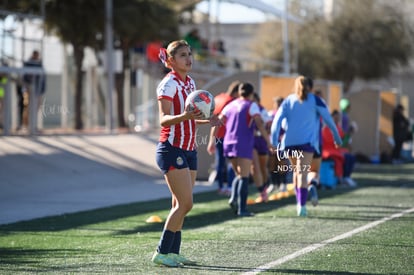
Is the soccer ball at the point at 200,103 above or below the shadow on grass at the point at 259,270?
above

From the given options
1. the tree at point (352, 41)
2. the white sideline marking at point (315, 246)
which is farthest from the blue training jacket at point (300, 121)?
the tree at point (352, 41)

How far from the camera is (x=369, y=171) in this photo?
25312 mm

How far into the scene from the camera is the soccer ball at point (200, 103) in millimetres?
7945

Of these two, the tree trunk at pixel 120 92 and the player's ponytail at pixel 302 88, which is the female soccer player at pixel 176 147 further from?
the tree trunk at pixel 120 92

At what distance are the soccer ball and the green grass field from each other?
1.44 meters

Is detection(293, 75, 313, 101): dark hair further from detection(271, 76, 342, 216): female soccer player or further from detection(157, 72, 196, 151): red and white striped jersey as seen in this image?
detection(157, 72, 196, 151): red and white striped jersey

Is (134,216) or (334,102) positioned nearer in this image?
(134,216)

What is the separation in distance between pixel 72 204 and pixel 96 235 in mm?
4281

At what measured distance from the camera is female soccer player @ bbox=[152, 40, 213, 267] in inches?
329

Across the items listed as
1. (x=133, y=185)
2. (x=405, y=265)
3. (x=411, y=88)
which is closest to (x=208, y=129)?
(x=133, y=185)

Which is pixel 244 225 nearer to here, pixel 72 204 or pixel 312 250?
pixel 312 250

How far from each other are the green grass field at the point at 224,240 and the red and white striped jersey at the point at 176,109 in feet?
3.87

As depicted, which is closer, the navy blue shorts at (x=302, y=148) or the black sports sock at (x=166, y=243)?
the black sports sock at (x=166, y=243)

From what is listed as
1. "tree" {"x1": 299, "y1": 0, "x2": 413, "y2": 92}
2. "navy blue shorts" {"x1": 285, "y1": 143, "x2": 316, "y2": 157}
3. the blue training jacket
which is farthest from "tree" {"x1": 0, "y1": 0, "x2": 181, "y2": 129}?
"tree" {"x1": 299, "y1": 0, "x2": 413, "y2": 92}
